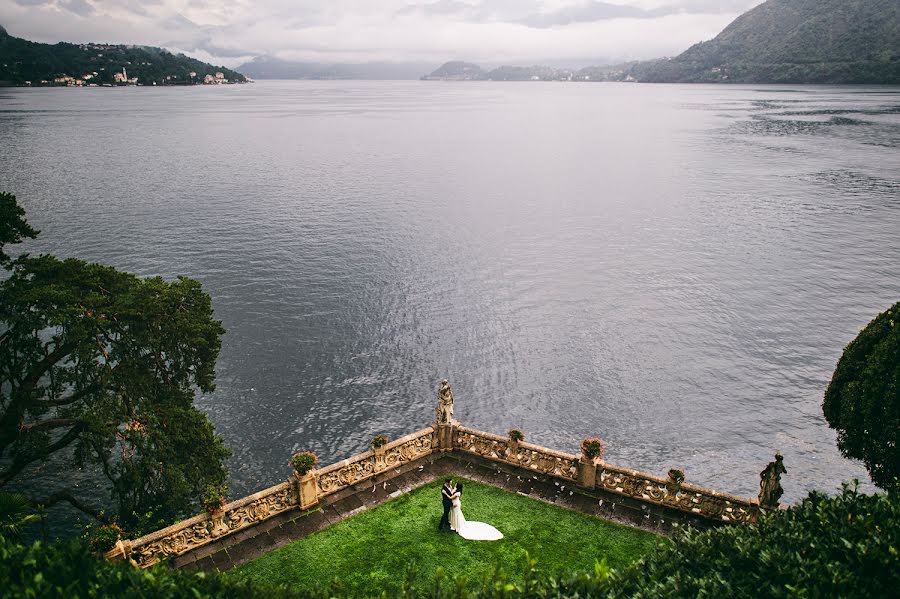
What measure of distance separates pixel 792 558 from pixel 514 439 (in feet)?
38.6

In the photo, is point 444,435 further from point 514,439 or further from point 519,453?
point 519,453

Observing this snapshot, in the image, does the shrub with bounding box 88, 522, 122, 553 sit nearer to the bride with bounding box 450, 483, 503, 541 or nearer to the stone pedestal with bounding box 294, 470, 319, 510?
the stone pedestal with bounding box 294, 470, 319, 510

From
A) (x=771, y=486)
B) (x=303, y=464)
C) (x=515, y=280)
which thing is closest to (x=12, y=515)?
(x=303, y=464)

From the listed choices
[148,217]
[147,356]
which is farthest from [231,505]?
Answer: [148,217]

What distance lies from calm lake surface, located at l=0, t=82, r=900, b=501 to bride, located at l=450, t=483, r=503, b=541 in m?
16.2

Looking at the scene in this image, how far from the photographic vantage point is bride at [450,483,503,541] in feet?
59.4

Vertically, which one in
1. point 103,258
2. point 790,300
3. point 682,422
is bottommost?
point 682,422

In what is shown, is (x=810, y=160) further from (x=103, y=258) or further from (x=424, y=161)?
(x=103, y=258)

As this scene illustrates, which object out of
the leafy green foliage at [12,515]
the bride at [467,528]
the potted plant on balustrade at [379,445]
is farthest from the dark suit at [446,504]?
the leafy green foliage at [12,515]

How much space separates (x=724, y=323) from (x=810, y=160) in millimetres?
84776

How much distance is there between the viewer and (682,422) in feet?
123

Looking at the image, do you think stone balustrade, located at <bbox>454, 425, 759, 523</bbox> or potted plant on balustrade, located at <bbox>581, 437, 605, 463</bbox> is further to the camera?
potted plant on balustrade, located at <bbox>581, 437, 605, 463</bbox>

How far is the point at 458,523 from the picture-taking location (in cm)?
1838

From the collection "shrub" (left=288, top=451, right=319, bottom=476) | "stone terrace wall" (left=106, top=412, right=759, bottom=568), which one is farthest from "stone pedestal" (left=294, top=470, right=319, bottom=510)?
"shrub" (left=288, top=451, right=319, bottom=476)
